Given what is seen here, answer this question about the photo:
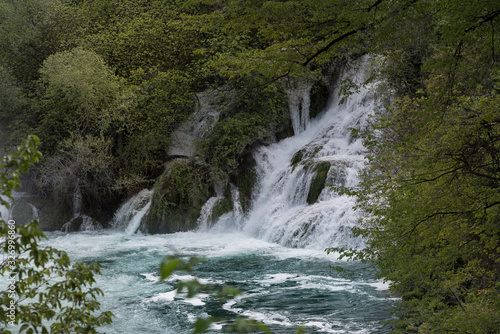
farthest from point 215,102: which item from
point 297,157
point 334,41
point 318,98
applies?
point 334,41

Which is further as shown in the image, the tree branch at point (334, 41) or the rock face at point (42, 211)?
the rock face at point (42, 211)

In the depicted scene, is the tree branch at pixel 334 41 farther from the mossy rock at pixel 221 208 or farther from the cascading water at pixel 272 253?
the mossy rock at pixel 221 208

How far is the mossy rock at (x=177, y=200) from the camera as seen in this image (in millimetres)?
16703

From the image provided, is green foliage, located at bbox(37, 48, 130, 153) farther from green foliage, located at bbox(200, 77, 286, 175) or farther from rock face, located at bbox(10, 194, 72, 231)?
green foliage, located at bbox(200, 77, 286, 175)

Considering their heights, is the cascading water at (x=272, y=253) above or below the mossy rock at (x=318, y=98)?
below

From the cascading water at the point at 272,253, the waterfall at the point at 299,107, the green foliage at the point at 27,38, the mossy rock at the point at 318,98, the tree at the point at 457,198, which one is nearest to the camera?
the tree at the point at 457,198

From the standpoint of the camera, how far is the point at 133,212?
58.4 ft

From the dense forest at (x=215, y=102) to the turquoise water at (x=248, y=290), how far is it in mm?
969

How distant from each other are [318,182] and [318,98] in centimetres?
565

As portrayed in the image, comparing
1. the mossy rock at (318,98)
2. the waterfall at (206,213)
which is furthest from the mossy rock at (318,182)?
the mossy rock at (318,98)

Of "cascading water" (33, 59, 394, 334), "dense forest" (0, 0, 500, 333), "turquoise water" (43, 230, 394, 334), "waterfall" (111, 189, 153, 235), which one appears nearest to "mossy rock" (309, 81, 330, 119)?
"dense forest" (0, 0, 500, 333)

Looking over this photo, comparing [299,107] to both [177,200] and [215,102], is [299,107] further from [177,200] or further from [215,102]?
[177,200]

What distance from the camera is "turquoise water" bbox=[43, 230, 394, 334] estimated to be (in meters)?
7.93

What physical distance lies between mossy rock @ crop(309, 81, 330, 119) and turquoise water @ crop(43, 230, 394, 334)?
647 centimetres
